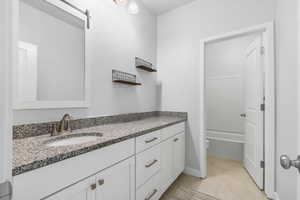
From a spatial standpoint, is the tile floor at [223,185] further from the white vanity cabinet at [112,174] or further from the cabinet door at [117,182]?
the cabinet door at [117,182]

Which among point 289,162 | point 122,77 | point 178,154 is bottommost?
point 178,154

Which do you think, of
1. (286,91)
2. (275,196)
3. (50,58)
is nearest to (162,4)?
(50,58)

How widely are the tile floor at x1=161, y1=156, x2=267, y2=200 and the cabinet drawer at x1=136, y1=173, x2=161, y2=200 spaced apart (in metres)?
0.28

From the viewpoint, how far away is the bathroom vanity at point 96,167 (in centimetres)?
65

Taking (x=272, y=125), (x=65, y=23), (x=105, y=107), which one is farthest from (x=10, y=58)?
(x=272, y=125)

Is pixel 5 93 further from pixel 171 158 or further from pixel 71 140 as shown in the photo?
pixel 171 158

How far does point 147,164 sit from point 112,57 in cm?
123

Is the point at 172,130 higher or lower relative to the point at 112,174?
higher

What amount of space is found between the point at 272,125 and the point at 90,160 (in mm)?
1878

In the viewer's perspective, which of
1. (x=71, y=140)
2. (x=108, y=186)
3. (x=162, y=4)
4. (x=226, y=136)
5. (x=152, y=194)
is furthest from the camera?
(x=226, y=136)

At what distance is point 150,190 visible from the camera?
1400 millimetres

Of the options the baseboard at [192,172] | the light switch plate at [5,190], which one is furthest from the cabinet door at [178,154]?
the light switch plate at [5,190]

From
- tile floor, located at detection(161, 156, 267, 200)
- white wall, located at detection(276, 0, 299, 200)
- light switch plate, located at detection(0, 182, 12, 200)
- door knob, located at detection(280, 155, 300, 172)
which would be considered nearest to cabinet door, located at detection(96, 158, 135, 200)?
light switch plate, located at detection(0, 182, 12, 200)

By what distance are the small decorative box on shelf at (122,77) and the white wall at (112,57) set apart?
0.06m
